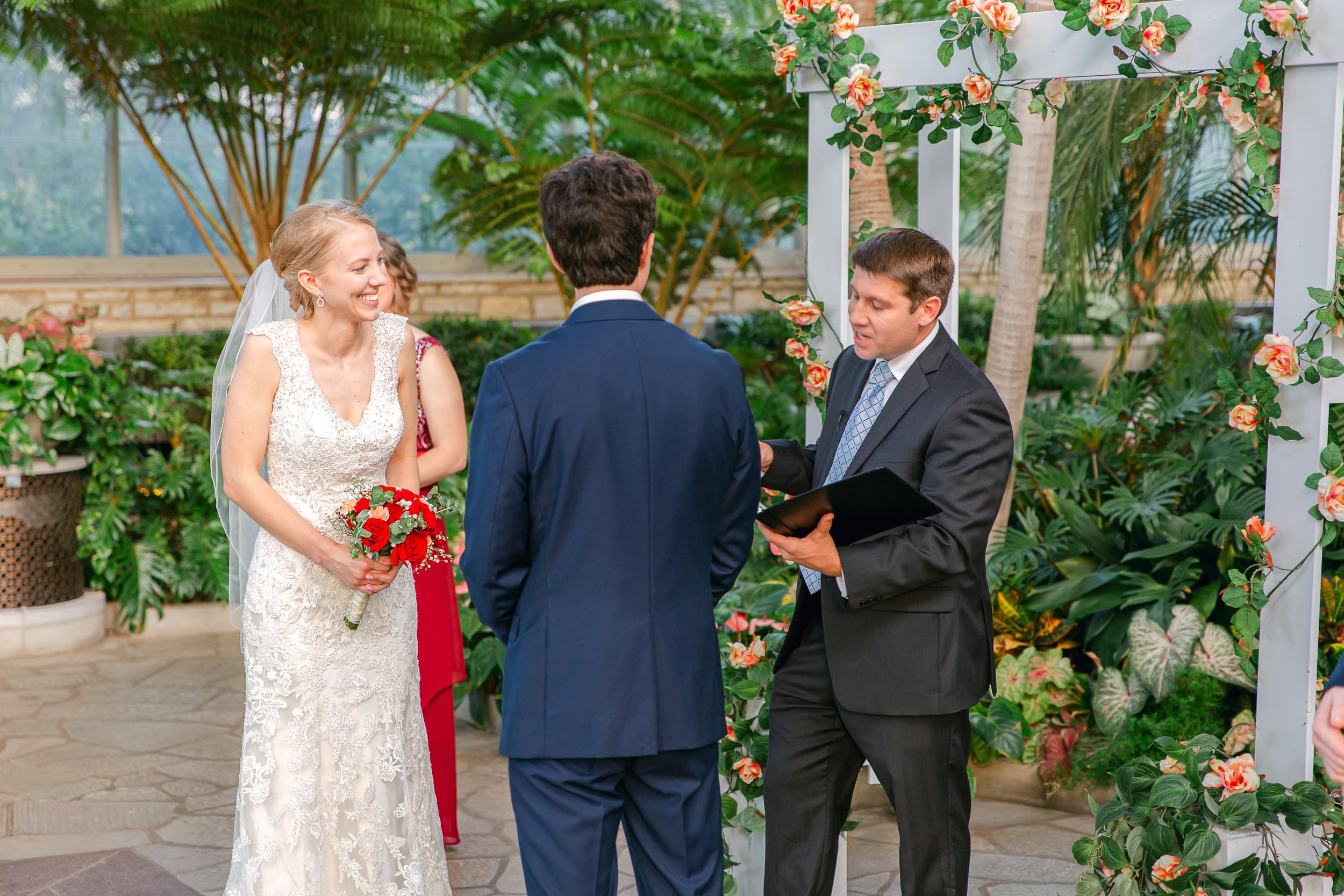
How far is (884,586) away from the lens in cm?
253

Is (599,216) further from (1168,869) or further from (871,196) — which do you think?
(871,196)

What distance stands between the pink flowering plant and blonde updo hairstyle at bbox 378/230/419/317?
7.50 feet

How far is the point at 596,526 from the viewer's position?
2248mm

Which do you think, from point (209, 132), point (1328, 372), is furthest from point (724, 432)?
point (209, 132)

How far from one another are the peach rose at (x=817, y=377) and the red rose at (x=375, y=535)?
116 centimetres

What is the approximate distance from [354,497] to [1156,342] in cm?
746

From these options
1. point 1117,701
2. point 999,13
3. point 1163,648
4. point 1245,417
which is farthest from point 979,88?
point 1117,701

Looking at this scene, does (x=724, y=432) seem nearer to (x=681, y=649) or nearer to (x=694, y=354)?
(x=694, y=354)

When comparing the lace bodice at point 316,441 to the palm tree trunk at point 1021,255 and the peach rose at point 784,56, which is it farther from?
the palm tree trunk at point 1021,255

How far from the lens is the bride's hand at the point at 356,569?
9.72 feet

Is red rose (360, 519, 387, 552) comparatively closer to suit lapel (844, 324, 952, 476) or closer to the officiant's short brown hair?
suit lapel (844, 324, 952, 476)

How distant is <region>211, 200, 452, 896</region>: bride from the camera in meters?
2.95

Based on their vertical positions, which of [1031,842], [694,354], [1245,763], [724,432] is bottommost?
[1031,842]

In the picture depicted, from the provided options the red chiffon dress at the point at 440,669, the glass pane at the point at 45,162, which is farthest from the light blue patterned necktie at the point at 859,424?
the glass pane at the point at 45,162
